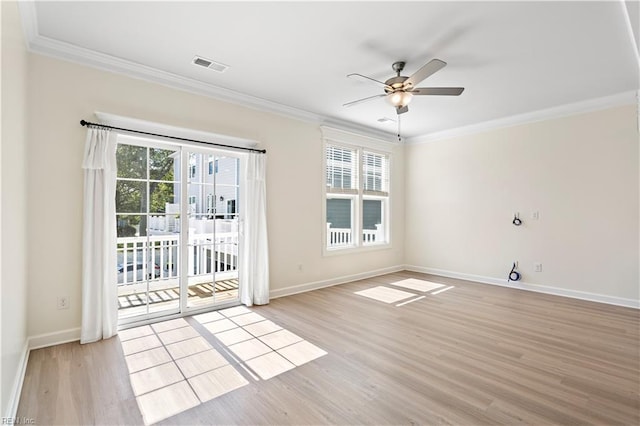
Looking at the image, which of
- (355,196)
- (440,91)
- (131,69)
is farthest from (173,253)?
(440,91)

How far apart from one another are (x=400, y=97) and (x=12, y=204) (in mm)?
3410

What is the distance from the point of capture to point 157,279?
3807 millimetres

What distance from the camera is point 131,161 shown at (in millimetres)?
3510

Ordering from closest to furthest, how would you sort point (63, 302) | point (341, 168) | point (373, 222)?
point (63, 302) < point (341, 168) < point (373, 222)

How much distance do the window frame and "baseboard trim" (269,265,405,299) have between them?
46 centimetres

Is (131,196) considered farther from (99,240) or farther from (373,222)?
(373,222)

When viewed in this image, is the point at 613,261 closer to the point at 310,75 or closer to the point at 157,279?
the point at 310,75

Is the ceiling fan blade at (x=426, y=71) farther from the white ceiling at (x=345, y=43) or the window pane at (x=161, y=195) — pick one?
the window pane at (x=161, y=195)

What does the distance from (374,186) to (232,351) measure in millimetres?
4358

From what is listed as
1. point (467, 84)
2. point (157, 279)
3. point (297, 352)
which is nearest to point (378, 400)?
point (297, 352)

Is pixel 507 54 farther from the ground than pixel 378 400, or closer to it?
farther from the ground

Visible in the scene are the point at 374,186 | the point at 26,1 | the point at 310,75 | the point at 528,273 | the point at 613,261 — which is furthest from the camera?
the point at 374,186

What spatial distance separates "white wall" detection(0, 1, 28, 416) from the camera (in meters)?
1.80

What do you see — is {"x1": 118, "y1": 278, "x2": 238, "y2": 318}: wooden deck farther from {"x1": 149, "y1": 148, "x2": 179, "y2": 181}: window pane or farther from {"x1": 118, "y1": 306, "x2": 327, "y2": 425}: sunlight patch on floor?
{"x1": 149, "y1": 148, "x2": 179, "y2": 181}: window pane
